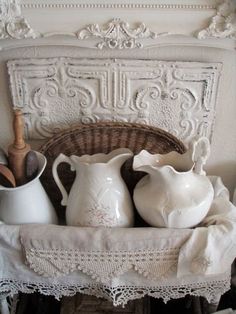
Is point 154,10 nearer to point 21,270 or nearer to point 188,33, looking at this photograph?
point 188,33

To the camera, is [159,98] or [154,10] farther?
[159,98]

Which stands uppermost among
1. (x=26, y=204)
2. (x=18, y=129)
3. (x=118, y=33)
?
(x=118, y=33)

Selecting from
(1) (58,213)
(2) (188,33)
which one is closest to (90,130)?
(1) (58,213)

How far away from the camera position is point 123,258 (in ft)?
2.50

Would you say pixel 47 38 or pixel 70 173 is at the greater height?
pixel 47 38

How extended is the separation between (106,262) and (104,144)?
294 millimetres

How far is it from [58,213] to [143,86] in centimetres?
37

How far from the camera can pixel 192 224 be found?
0.78 meters

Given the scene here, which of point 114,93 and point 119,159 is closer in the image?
point 119,159

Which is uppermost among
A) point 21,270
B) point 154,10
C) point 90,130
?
point 154,10

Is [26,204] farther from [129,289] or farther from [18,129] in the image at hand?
[129,289]

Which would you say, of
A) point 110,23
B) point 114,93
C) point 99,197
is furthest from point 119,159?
point 110,23

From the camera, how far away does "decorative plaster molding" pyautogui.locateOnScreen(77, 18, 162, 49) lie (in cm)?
84

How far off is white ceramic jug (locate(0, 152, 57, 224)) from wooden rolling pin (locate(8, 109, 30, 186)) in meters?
0.03
